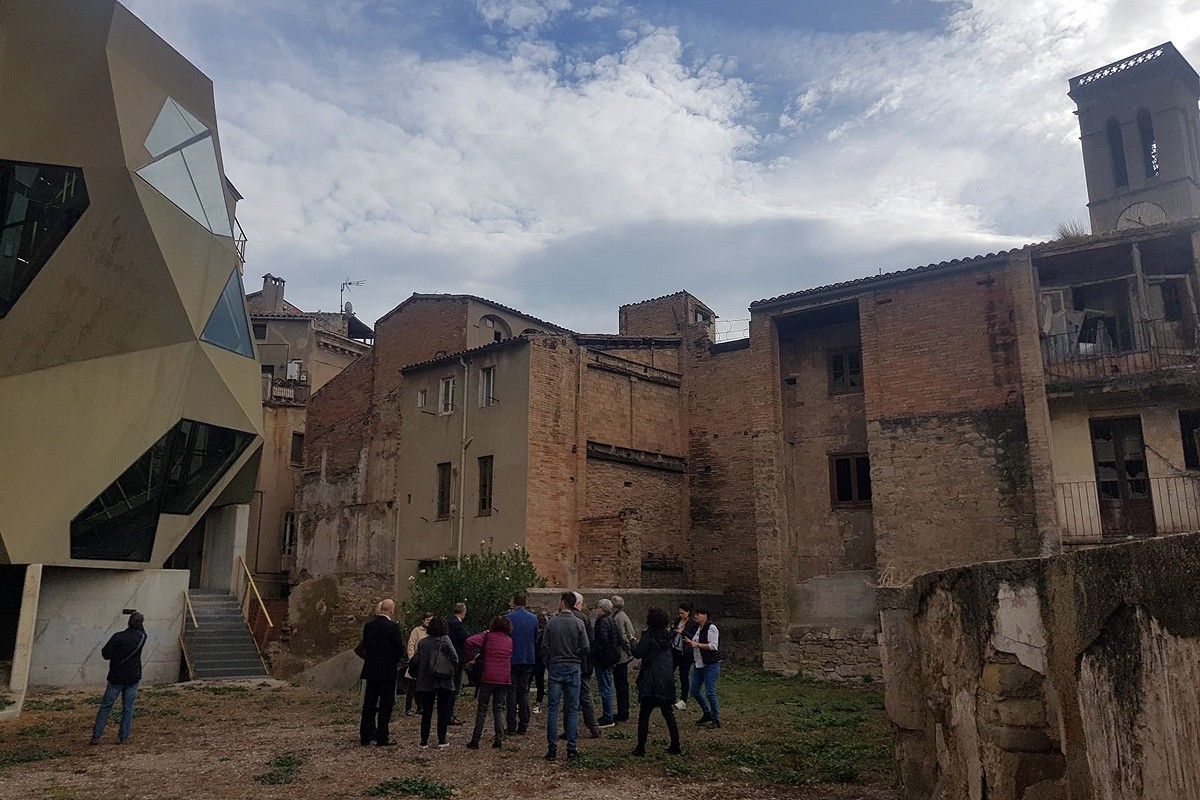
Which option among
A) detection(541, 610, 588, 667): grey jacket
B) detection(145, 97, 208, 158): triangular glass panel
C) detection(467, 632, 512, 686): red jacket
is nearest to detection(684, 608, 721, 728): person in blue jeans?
detection(541, 610, 588, 667): grey jacket

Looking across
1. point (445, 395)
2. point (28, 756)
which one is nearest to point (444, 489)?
point (445, 395)

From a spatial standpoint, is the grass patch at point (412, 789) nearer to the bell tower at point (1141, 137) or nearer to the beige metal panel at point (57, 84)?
the beige metal panel at point (57, 84)

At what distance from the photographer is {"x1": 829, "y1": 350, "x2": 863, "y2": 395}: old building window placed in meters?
19.7

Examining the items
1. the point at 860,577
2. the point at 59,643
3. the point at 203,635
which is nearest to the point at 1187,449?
the point at 860,577

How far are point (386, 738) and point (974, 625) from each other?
7.00m

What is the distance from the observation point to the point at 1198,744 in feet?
10.7

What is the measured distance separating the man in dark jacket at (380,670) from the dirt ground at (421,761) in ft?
0.85

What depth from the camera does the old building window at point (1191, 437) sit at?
620 inches

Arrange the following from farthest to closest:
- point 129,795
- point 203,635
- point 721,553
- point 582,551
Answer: point 721,553, point 582,551, point 203,635, point 129,795

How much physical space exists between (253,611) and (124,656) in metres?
13.3

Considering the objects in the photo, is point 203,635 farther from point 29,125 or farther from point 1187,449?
point 1187,449

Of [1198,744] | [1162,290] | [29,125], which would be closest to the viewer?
[1198,744]

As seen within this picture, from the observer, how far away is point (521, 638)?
10523 mm

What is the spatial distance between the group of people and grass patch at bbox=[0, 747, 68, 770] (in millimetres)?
3333
